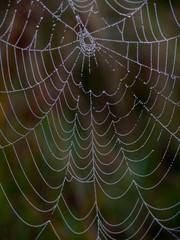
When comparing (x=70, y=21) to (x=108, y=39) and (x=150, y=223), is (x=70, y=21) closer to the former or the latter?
(x=108, y=39)

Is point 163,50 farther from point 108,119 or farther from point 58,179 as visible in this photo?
point 58,179

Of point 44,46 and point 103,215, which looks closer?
point 44,46

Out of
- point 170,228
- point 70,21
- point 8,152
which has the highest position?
point 70,21

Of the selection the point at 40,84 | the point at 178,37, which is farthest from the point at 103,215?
the point at 178,37

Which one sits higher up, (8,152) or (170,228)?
(8,152)

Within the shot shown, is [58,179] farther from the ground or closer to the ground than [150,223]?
farther from the ground

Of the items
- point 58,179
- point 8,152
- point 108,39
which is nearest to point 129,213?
point 58,179
